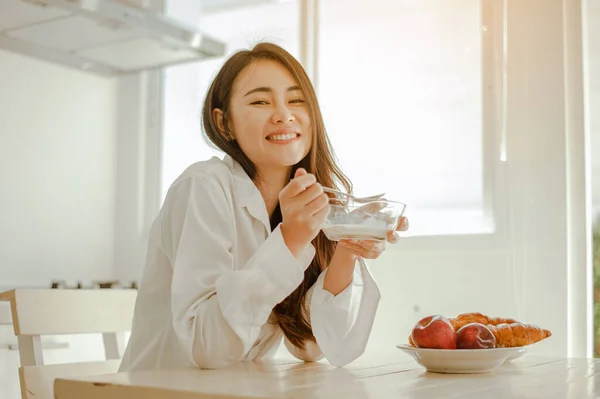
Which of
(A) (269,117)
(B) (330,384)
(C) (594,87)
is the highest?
(C) (594,87)

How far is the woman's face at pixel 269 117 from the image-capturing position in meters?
1.22

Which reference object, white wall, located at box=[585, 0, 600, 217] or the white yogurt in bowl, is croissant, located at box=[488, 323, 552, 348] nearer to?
the white yogurt in bowl

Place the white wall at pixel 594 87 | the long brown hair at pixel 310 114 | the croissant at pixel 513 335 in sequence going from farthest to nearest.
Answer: the white wall at pixel 594 87 < the long brown hair at pixel 310 114 < the croissant at pixel 513 335

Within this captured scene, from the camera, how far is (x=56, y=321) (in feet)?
3.99

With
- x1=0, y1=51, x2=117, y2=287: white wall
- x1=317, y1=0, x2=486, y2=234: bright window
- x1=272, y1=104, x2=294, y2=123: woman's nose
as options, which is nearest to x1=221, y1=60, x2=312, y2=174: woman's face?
x1=272, y1=104, x2=294, y2=123: woman's nose

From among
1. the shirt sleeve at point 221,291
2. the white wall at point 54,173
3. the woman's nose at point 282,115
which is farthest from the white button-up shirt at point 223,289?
the white wall at point 54,173

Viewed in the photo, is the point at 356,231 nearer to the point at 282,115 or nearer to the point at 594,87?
the point at 282,115

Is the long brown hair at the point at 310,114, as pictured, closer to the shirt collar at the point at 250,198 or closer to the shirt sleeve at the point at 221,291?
the shirt collar at the point at 250,198

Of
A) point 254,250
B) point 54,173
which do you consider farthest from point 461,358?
point 54,173

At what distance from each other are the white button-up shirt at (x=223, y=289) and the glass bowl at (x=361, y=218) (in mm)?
75

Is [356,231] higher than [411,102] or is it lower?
lower

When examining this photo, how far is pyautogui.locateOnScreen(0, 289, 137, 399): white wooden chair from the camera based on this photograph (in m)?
1.12

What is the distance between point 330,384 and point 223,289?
0.23 m

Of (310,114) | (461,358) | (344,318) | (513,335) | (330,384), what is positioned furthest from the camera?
(310,114)
